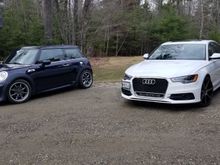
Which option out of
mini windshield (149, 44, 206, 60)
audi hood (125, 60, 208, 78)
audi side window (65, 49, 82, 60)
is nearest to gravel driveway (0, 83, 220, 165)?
audi hood (125, 60, 208, 78)

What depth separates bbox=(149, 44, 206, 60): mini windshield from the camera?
8.14 metres

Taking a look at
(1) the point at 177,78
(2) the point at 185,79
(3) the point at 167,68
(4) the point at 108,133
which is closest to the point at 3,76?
(4) the point at 108,133

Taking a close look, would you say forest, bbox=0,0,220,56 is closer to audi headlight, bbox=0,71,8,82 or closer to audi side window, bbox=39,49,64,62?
audi side window, bbox=39,49,64,62

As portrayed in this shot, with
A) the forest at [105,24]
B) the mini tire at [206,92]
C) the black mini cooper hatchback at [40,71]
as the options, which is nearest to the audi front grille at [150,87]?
the mini tire at [206,92]

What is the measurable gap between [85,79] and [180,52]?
3.31m

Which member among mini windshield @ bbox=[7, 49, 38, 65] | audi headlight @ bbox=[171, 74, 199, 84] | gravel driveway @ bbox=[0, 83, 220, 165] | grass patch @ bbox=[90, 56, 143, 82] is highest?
mini windshield @ bbox=[7, 49, 38, 65]

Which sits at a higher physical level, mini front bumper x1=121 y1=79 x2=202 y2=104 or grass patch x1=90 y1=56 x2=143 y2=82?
mini front bumper x1=121 y1=79 x2=202 y2=104

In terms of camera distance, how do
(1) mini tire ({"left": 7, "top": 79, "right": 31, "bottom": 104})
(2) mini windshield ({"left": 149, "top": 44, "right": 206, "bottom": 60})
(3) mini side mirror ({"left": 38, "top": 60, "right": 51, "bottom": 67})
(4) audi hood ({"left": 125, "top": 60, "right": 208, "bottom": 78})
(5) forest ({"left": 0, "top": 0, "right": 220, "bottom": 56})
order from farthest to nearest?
(5) forest ({"left": 0, "top": 0, "right": 220, "bottom": 56})
(3) mini side mirror ({"left": 38, "top": 60, "right": 51, "bottom": 67})
(1) mini tire ({"left": 7, "top": 79, "right": 31, "bottom": 104})
(2) mini windshield ({"left": 149, "top": 44, "right": 206, "bottom": 60})
(4) audi hood ({"left": 125, "top": 60, "right": 208, "bottom": 78})

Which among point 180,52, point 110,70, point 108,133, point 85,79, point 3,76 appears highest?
point 180,52

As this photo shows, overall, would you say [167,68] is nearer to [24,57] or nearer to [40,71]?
[40,71]

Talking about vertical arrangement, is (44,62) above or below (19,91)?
above

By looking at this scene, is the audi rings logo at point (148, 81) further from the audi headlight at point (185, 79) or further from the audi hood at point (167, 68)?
the audi headlight at point (185, 79)

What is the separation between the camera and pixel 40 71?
895 cm

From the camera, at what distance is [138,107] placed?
7.41 meters
